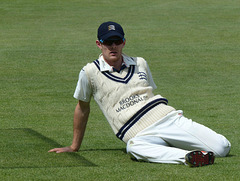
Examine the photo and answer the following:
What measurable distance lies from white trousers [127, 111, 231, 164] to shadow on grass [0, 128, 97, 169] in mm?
498

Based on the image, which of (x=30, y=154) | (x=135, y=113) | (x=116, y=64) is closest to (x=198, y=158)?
(x=135, y=113)

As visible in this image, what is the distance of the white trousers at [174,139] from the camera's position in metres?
5.67

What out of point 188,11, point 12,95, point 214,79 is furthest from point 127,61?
point 188,11

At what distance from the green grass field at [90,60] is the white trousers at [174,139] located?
13cm

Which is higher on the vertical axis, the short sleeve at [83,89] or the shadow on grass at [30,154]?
the short sleeve at [83,89]

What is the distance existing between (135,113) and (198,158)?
882 mm

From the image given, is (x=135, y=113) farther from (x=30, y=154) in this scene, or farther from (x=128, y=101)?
(x=30, y=154)

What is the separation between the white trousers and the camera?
5.67m

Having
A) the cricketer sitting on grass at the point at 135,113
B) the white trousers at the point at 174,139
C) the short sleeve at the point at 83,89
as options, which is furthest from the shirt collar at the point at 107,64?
the white trousers at the point at 174,139

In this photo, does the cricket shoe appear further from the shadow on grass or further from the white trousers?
the shadow on grass

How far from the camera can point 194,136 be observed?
577 centimetres

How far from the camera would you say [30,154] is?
6.16 meters

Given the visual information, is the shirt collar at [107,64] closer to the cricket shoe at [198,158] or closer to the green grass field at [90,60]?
the green grass field at [90,60]

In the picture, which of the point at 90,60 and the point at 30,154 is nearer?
the point at 30,154
